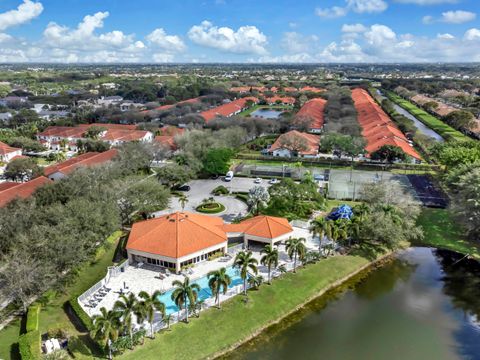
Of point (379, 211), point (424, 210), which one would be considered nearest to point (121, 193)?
point (379, 211)

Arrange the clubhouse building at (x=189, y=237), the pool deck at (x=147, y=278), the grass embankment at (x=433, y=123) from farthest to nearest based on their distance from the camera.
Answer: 1. the grass embankment at (x=433, y=123)
2. the clubhouse building at (x=189, y=237)
3. the pool deck at (x=147, y=278)

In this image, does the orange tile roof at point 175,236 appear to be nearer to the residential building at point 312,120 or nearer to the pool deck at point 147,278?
the pool deck at point 147,278

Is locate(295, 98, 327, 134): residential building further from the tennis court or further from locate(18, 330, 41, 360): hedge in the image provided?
locate(18, 330, 41, 360): hedge

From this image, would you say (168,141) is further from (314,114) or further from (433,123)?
(433,123)

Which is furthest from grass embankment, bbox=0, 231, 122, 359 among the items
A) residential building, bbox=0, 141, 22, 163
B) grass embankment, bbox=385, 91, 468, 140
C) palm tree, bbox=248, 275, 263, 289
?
grass embankment, bbox=385, 91, 468, 140

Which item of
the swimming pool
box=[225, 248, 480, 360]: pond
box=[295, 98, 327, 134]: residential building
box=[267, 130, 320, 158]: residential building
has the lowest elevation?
box=[225, 248, 480, 360]: pond

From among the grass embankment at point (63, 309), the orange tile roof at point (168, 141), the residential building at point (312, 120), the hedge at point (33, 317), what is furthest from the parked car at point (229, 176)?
the residential building at point (312, 120)
